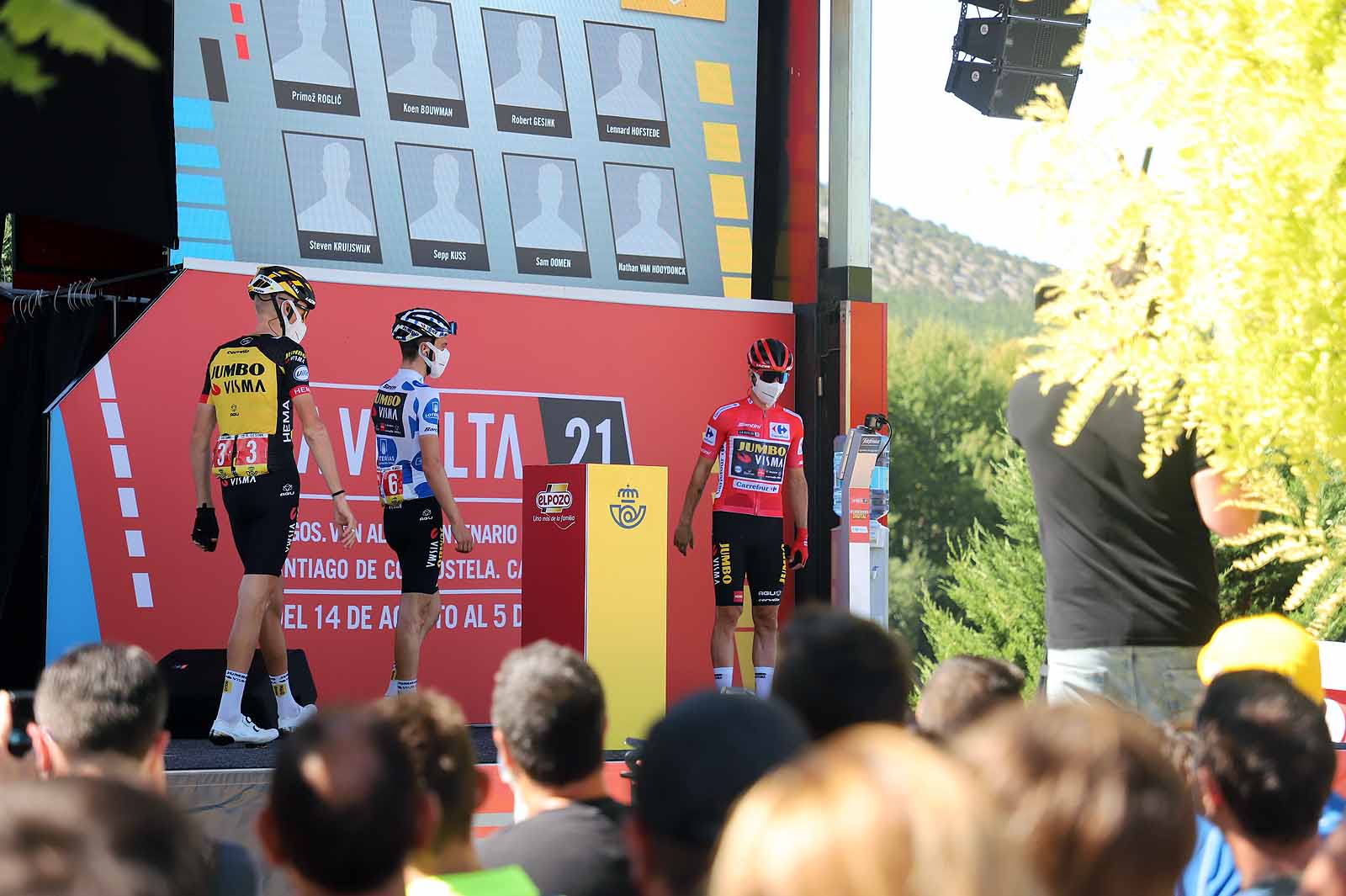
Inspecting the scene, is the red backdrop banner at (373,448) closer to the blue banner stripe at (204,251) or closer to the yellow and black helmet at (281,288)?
the blue banner stripe at (204,251)

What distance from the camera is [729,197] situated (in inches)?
339

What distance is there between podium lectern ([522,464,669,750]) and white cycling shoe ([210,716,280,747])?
146 cm

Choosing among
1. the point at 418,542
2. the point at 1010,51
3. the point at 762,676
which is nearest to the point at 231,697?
the point at 418,542

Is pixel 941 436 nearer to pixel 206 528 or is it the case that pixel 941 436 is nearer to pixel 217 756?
pixel 206 528

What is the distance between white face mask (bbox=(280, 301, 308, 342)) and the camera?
19.5ft

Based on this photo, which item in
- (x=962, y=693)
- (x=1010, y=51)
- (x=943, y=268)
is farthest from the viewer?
(x=943, y=268)

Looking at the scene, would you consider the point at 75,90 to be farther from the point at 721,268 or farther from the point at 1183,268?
the point at 1183,268

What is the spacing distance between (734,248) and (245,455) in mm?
3707

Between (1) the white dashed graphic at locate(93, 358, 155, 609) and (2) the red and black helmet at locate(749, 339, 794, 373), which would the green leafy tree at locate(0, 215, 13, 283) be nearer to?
(1) the white dashed graphic at locate(93, 358, 155, 609)

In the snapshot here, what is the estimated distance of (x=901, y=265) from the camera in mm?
98688

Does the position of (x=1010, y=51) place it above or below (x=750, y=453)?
above

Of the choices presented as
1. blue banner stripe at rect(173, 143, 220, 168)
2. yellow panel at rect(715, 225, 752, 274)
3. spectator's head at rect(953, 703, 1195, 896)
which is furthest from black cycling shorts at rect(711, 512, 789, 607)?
spectator's head at rect(953, 703, 1195, 896)

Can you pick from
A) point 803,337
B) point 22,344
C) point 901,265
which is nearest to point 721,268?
point 803,337

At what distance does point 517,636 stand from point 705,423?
165 cm
